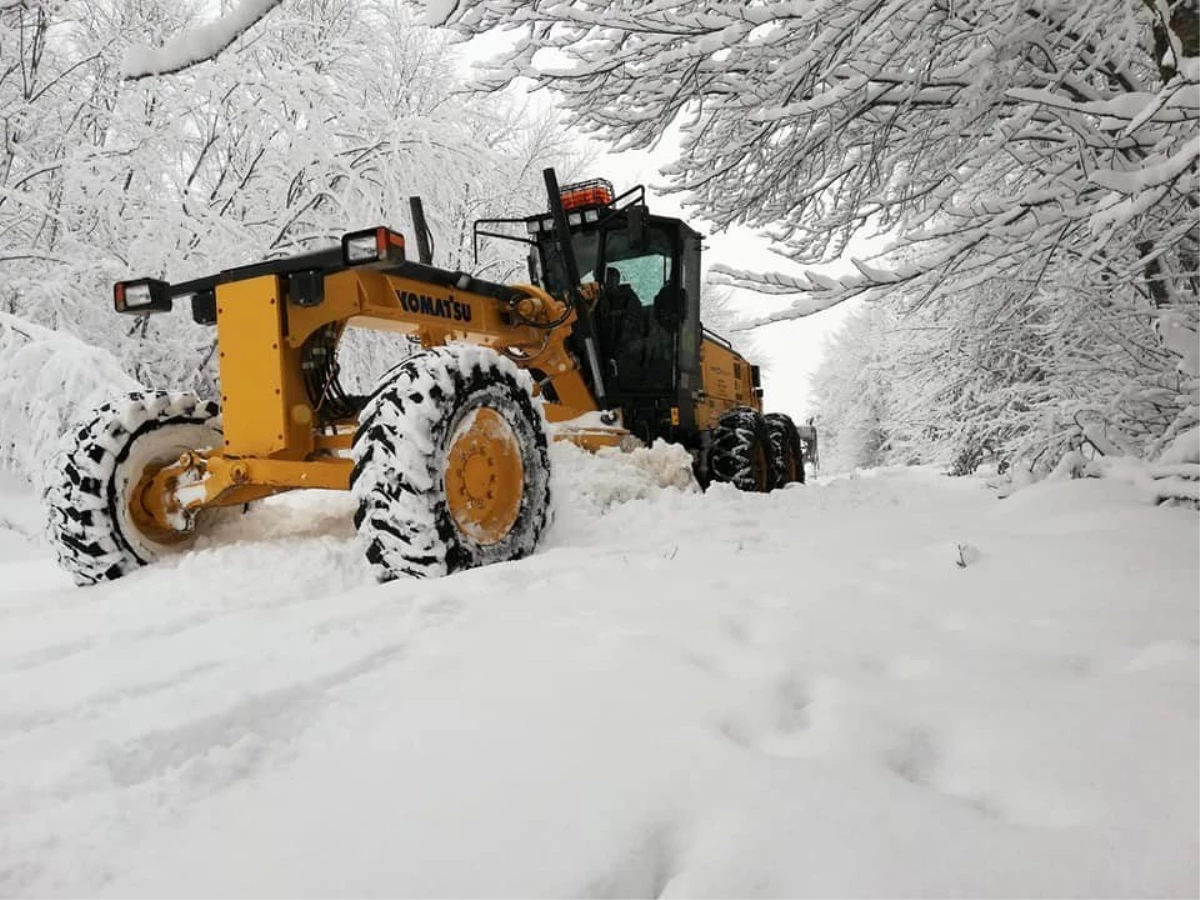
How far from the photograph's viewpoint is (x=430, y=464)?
2979mm

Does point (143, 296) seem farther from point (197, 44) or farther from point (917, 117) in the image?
point (917, 117)

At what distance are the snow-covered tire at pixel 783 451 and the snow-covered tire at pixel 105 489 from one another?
5.21 meters

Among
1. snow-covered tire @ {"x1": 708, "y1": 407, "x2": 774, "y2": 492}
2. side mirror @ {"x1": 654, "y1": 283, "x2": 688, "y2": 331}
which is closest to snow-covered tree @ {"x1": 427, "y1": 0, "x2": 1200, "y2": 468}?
side mirror @ {"x1": 654, "y1": 283, "x2": 688, "y2": 331}

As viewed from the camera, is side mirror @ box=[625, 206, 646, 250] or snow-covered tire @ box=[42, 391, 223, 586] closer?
snow-covered tire @ box=[42, 391, 223, 586]

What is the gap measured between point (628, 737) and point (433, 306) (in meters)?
2.89

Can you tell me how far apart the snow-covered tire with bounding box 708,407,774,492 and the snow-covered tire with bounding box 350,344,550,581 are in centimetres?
305

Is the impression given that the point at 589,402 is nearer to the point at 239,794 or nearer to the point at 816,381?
the point at 239,794

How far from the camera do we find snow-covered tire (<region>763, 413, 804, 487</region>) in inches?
292

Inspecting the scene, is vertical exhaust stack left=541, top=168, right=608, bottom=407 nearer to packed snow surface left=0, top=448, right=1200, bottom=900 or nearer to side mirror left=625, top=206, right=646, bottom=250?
side mirror left=625, top=206, right=646, bottom=250

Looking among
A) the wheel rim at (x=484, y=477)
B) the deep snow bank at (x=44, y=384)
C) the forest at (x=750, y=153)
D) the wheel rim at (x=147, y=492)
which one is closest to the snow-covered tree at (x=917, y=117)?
the forest at (x=750, y=153)

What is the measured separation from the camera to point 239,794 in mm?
1221

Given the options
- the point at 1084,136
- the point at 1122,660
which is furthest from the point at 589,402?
the point at 1122,660

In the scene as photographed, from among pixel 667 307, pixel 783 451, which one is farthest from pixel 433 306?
pixel 783 451

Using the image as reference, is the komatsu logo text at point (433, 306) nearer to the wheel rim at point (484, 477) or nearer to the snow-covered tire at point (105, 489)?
the wheel rim at point (484, 477)
